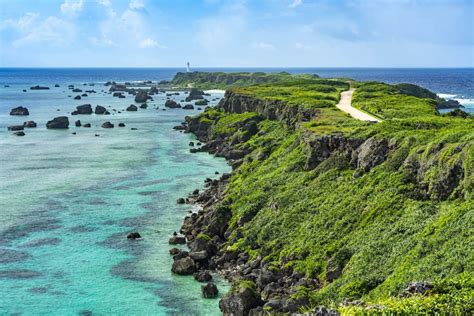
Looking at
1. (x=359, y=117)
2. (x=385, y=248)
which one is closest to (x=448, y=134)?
(x=385, y=248)

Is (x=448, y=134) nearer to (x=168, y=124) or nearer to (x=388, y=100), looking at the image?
(x=388, y=100)

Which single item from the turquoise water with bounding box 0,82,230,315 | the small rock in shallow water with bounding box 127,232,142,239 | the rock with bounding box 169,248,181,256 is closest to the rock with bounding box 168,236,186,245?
the turquoise water with bounding box 0,82,230,315

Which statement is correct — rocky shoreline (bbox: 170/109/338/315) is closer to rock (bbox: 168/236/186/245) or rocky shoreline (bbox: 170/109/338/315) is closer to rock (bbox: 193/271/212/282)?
rock (bbox: 193/271/212/282)

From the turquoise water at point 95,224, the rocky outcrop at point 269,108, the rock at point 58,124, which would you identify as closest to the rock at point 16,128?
the rock at point 58,124

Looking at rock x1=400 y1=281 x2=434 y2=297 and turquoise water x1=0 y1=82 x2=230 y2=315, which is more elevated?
rock x1=400 y1=281 x2=434 y2=297

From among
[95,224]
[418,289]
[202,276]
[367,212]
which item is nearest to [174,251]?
[202,276]

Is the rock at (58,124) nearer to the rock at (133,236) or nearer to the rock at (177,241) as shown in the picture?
the rock at (133,236)

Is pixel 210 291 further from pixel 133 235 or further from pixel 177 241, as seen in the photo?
pixel 133 235
